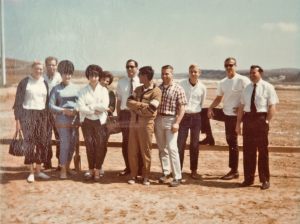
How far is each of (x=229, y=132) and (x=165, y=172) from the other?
117 cm

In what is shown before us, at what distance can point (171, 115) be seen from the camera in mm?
5645

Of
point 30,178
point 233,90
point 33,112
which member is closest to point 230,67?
point 233,90

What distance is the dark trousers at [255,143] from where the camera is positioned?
545cm

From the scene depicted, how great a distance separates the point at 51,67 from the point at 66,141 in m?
1.21

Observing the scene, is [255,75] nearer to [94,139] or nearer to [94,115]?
[94,115]

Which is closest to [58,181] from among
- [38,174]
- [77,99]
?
[38,174]

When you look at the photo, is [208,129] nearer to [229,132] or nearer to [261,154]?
[229,132]

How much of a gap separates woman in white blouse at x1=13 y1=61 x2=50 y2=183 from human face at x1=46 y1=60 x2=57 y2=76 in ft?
1.73

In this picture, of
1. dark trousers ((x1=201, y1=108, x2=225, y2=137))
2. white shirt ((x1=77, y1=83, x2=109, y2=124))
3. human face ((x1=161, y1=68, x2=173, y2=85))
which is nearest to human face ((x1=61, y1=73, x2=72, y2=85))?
white shirt ((x1=77, y1=83, x2=109, y2=124))

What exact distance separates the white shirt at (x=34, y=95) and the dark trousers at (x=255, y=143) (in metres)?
2.91

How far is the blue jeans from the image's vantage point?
19.2 ft

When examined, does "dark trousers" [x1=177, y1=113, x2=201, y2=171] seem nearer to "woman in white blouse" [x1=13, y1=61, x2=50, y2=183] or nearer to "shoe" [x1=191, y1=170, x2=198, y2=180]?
"shoe" [x1=191, y1=170, x2=198, y2=180]

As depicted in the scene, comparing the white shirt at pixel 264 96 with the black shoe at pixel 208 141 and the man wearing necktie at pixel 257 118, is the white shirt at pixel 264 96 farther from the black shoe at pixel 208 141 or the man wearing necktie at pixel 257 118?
the black shoe at pixel 208 141

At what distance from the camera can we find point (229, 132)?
6.06m
